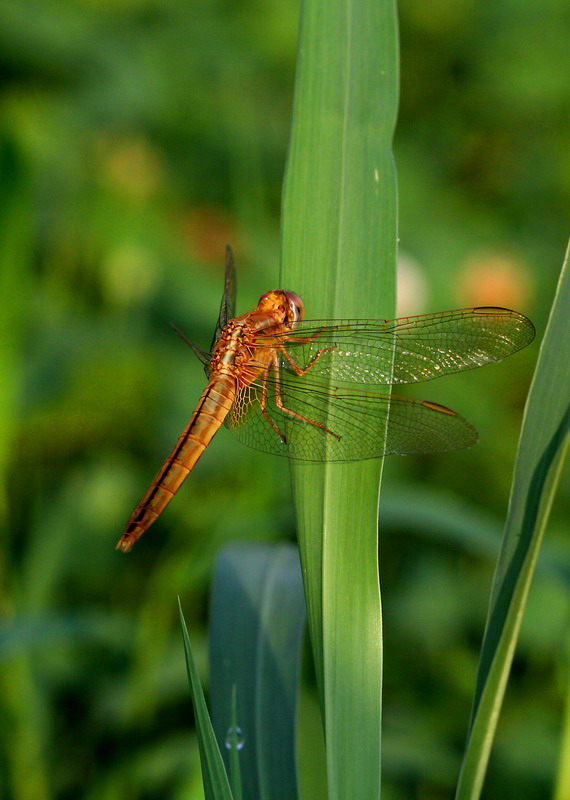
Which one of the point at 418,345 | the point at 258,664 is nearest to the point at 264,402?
the point at 418,345

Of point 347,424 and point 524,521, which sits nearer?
point 524,521

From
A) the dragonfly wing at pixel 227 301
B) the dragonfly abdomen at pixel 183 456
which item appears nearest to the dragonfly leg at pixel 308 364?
the dragonfly abdomen at pixel 183 456

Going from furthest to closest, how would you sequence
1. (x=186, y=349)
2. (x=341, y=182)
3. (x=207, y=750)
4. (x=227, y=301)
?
1. (x=186, y=349)
2. (x=227, y=301)
3. (x=341, y=182)
4. (x=207, y=750)

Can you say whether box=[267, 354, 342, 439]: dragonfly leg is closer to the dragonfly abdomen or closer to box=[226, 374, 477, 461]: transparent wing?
box=[226, 374, 477, 461]: transparent wing

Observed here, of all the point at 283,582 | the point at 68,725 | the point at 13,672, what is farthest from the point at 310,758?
the point at 68,725

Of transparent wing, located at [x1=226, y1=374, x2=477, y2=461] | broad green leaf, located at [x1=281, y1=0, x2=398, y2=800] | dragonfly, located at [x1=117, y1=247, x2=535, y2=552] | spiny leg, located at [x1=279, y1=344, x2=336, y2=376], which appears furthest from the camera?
spiny leg, located at [x1=279, y1=344, x2=336, y2=376]

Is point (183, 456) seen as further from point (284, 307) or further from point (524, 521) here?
point (524, 521)

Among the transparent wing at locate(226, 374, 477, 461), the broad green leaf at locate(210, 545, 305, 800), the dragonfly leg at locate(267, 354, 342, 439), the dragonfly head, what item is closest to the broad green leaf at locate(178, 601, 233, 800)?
the broad green leaf at locate(210, 545, 305, 800)

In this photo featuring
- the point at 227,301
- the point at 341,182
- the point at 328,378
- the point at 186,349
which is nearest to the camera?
the point at 341,182
